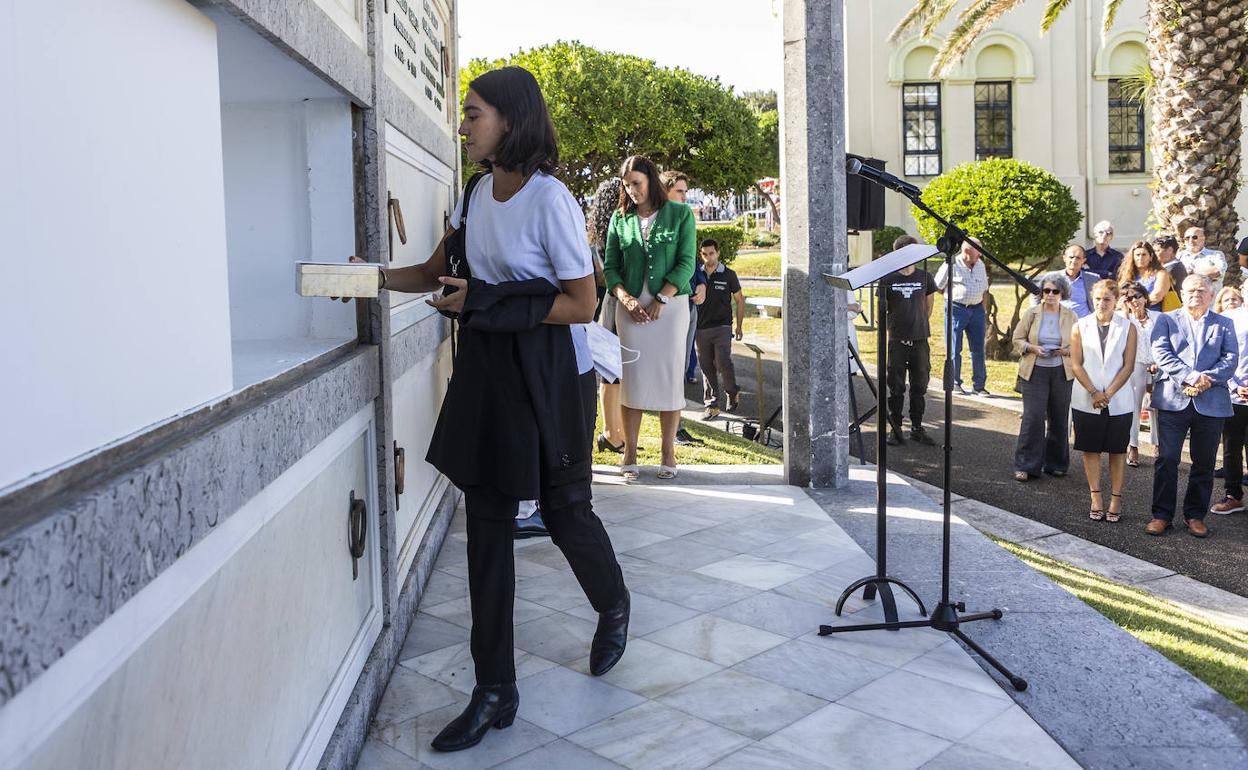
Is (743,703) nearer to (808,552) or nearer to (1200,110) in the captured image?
(808,552)

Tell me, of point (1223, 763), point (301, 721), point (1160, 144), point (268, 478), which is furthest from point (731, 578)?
point (1160, 144)

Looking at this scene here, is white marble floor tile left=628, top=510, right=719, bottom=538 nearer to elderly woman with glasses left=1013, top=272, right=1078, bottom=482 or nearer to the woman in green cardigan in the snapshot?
the woman in green cardigan

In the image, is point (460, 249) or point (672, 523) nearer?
point (460, 249)

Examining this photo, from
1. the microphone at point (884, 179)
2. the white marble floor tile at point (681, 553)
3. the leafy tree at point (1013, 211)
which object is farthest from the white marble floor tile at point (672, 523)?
the leafy tree at point (1013, 211)

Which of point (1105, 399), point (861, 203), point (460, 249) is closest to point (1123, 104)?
point (1105, 399)

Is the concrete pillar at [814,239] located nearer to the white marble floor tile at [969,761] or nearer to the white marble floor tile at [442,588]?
the white marble floor tile at [442,588]

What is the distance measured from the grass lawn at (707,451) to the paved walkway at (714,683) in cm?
274

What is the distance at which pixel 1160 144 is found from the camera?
1448cm

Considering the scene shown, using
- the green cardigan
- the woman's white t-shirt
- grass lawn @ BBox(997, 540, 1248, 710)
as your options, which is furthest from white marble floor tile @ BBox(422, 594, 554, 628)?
the green cardigan

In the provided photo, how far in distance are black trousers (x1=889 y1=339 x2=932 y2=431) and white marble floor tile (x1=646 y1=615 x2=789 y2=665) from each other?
6515mm

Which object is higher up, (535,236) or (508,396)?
(535,236)

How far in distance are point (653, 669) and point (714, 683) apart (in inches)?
9.5

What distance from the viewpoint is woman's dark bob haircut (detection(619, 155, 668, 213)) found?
7.42 metres

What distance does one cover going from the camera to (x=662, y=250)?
7.48 metres
